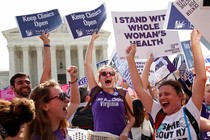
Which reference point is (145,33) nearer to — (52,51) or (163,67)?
(163,67)

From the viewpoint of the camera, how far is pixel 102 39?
181 ft

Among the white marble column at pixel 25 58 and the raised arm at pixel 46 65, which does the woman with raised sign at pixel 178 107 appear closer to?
the raised arm at pixel 46 65

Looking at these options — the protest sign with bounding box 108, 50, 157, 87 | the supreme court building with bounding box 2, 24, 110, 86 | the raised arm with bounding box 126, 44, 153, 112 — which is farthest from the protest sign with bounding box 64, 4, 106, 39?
the supreme court building with bounding box 2, 24, 110, 86

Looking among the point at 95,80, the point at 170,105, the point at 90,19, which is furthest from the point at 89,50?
the point at 170,105

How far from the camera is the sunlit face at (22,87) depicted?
14.6 feet

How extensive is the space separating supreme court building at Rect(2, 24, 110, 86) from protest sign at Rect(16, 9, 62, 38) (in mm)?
46730

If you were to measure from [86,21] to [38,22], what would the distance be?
84 cm

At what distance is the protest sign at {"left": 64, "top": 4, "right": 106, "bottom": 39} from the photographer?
6492 millimetres

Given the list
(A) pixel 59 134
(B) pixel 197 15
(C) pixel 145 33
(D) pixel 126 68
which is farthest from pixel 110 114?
(D) pixel 126 68

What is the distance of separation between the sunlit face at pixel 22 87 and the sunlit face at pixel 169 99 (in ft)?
5.96

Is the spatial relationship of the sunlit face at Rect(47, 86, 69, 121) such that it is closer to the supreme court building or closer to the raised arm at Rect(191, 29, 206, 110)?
the raised arm at Rect(191, 29, 206, 110)

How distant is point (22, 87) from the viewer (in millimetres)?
4473

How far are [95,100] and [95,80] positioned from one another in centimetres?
41

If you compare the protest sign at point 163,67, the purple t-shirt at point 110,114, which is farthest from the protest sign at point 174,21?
the protest sign at point 163,67
